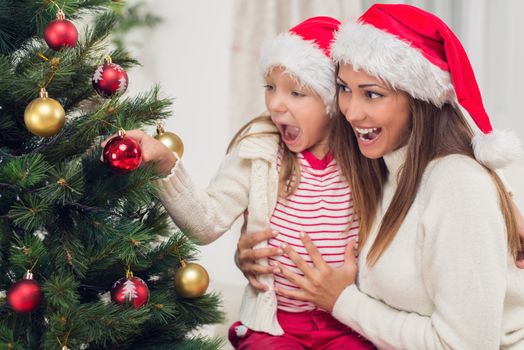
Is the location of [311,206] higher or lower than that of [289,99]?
lower

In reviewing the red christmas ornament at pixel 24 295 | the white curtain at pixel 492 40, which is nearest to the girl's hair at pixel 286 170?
the red christmas ornament at pixel 24 295

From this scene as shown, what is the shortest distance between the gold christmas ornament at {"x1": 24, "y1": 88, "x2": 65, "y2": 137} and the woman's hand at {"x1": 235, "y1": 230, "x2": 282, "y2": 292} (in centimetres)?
61

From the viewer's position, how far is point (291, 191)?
60.2 inches

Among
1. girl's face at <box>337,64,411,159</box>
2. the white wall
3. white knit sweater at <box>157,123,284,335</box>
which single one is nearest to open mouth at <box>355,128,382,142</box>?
girl's face at <box>337,64,411,159</box>

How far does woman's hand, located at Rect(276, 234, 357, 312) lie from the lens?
1.46m

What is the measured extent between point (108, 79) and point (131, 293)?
0.33 m

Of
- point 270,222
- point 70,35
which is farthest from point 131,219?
point 270,222

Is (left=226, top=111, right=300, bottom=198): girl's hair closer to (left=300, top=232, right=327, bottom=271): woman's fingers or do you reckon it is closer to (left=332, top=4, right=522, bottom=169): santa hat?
(left=300, top=232, right=327, bottom=271): woman's fingers

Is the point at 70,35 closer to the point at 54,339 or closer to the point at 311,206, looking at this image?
the point at 54,339

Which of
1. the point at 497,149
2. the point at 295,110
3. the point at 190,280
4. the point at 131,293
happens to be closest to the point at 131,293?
the point at 131,293

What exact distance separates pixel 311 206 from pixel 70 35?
2.21 feet

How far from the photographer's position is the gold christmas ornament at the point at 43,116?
1010 millimetres

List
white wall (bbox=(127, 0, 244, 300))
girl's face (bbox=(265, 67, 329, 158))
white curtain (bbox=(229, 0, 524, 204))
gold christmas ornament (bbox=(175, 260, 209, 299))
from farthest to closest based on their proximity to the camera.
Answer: white wall (bbox=(127, 0, 244, 300)) → white curtain (bbox=(229, 0, 524, 204)) → girl's face (bbox=(265, 67, 329, 158)) → gold christmas ornament (bbox=(175, 260, 209, 299))

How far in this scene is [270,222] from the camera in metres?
1.55
